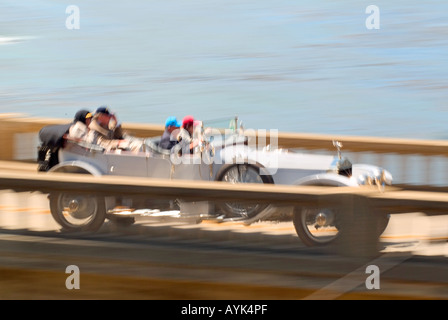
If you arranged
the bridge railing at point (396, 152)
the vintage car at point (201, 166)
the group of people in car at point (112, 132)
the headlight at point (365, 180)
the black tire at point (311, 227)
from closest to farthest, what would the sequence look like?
the black tire at point (311, 227) → the vintage car at point (201, 166) → the headlight at point (365, 180) → the group of people in car at point (112, 132) → the bridge railing at point (396, 152)

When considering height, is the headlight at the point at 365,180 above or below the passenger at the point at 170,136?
below

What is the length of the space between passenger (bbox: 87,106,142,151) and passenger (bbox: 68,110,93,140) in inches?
2.2

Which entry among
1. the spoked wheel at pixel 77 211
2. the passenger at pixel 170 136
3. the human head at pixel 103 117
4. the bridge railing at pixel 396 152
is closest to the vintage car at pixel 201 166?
the spoked wheel at pixel 77 211

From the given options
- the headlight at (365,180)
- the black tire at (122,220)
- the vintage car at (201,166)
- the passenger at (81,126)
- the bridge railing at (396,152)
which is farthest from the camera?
A: the bridge railing at (396,152)

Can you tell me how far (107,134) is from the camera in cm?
941

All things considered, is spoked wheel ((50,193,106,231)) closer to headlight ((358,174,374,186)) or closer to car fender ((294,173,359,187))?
car fender ((294,173,359,187))

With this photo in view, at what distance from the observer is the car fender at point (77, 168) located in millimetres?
8758

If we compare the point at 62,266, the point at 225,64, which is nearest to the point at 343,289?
the point at 62,266

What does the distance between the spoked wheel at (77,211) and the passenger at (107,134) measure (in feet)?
6.55

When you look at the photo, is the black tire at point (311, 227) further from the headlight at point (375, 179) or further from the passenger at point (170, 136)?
the passenger at point (170, 136)

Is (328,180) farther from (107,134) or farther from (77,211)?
(107,134)

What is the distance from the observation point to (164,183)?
6.61 metres

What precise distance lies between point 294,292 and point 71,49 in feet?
164
